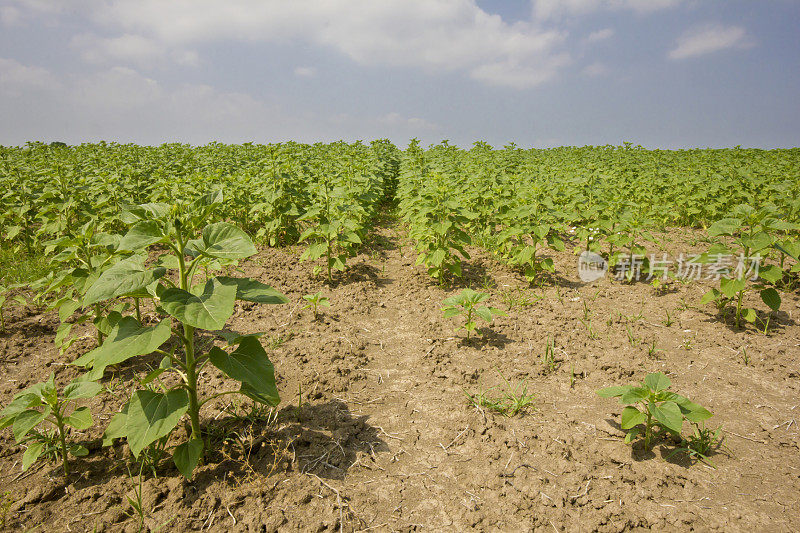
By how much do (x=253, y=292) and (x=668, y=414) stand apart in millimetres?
2492

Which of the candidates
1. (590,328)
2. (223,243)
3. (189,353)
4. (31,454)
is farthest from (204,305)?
(590,328)

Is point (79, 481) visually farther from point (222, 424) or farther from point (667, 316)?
point (667, 316)

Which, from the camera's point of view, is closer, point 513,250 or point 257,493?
point 257,493

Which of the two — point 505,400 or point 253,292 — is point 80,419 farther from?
point 505,400

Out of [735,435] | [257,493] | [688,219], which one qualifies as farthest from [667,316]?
[688,219]

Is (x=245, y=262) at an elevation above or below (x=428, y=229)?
below

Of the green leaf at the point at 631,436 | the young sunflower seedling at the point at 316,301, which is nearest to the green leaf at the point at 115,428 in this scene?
the young sunflower seedling at the point at 316,301

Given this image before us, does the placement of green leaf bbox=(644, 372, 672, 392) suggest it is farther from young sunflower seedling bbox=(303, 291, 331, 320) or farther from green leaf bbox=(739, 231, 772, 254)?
young sunflower seedling bbox=(303, 291, 331, 320)

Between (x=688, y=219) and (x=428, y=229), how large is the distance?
278 inches

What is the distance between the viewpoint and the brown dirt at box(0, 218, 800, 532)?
231 centimetres

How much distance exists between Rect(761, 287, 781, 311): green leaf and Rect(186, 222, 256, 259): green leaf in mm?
4765

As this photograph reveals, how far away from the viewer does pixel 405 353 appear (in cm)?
408

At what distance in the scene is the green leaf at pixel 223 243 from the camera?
2102mm
